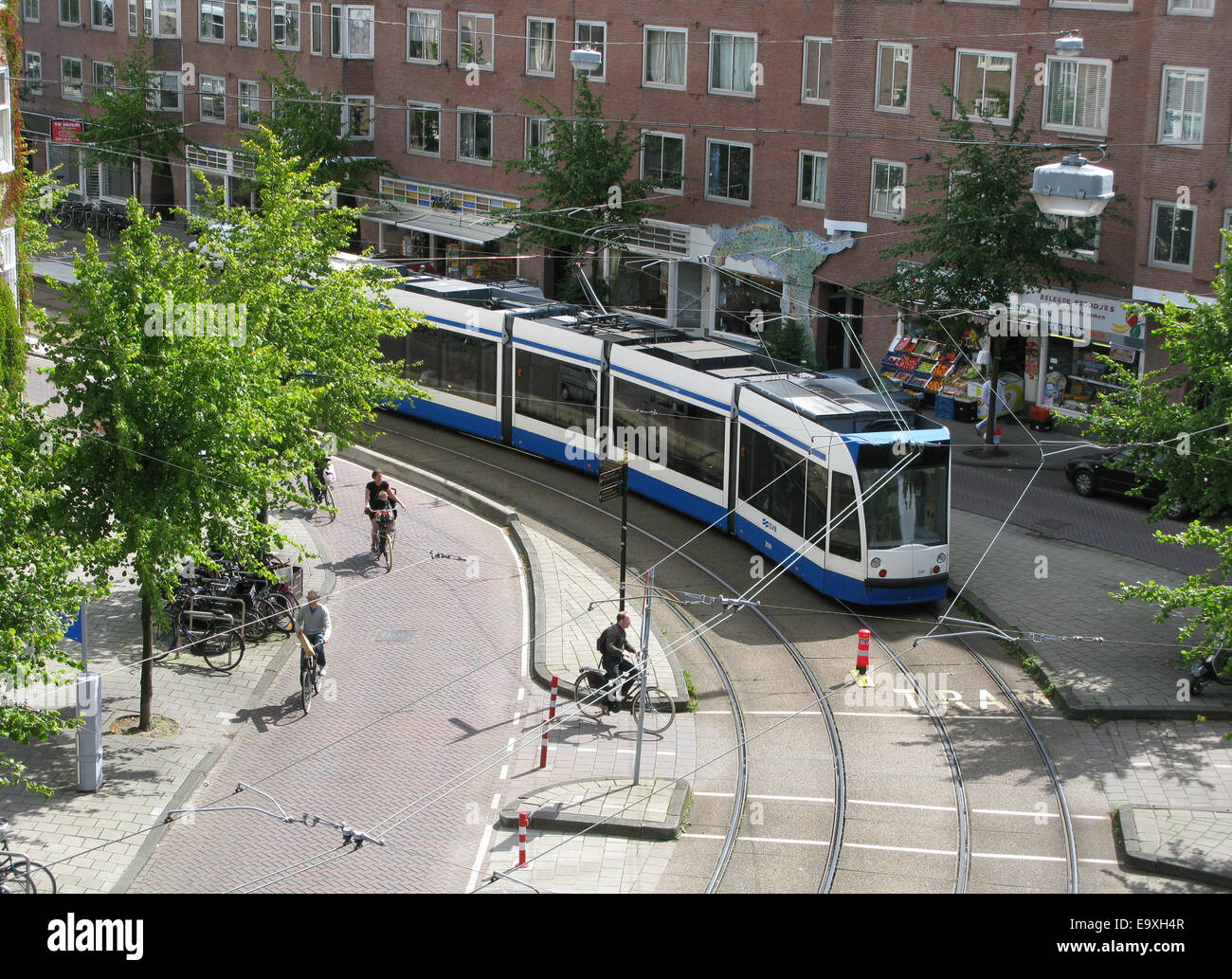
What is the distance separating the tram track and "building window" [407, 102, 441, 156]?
77.1 feet

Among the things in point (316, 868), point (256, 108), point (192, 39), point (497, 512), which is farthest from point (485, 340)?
point (192, 39)

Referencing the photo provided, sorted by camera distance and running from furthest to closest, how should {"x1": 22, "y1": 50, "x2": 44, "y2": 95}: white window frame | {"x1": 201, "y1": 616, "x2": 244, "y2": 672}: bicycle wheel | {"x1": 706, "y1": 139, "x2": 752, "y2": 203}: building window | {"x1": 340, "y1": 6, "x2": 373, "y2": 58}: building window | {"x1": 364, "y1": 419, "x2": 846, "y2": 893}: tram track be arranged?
{"x1": 22, "y1": 50, "x2": 44, "y2": 95}: white window frame, {"x1": 340, "y1": 6, "x2": 373, "y2": 58}: building window, {"x1": 706, "y1": 139, "x2": 752, "y2": 203}: building window, {"x1": 201, "y1": 616, "x2": 244, "y2": 672}: bicycle wheel, {"x1": 364, "y1": 419, "x2": 846, "y2": 893}: tram track

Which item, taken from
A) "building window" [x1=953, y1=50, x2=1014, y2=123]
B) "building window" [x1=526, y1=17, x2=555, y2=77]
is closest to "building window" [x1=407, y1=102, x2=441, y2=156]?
"building window" [x1=526, y1=17, x2=555, y2=77]

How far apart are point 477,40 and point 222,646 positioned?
3218 centimetres

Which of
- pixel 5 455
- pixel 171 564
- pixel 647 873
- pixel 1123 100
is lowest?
pixel 647 873

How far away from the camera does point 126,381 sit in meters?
17.8

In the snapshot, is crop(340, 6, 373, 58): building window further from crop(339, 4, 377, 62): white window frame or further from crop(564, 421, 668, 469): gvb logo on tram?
crop(564, 421, 668, 469): gvb logo on tram

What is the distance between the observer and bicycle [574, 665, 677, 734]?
20.0 m

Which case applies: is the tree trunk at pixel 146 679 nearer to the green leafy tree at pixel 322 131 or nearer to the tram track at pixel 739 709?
A: the tram track at pixel 739 709

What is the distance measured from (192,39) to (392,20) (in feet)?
38.3

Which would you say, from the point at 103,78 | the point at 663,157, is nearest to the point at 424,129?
the point at 663,157

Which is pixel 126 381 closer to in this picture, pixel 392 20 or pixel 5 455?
pixel 5 455

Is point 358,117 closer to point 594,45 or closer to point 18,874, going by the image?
point 594,45

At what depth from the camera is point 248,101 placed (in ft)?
189
